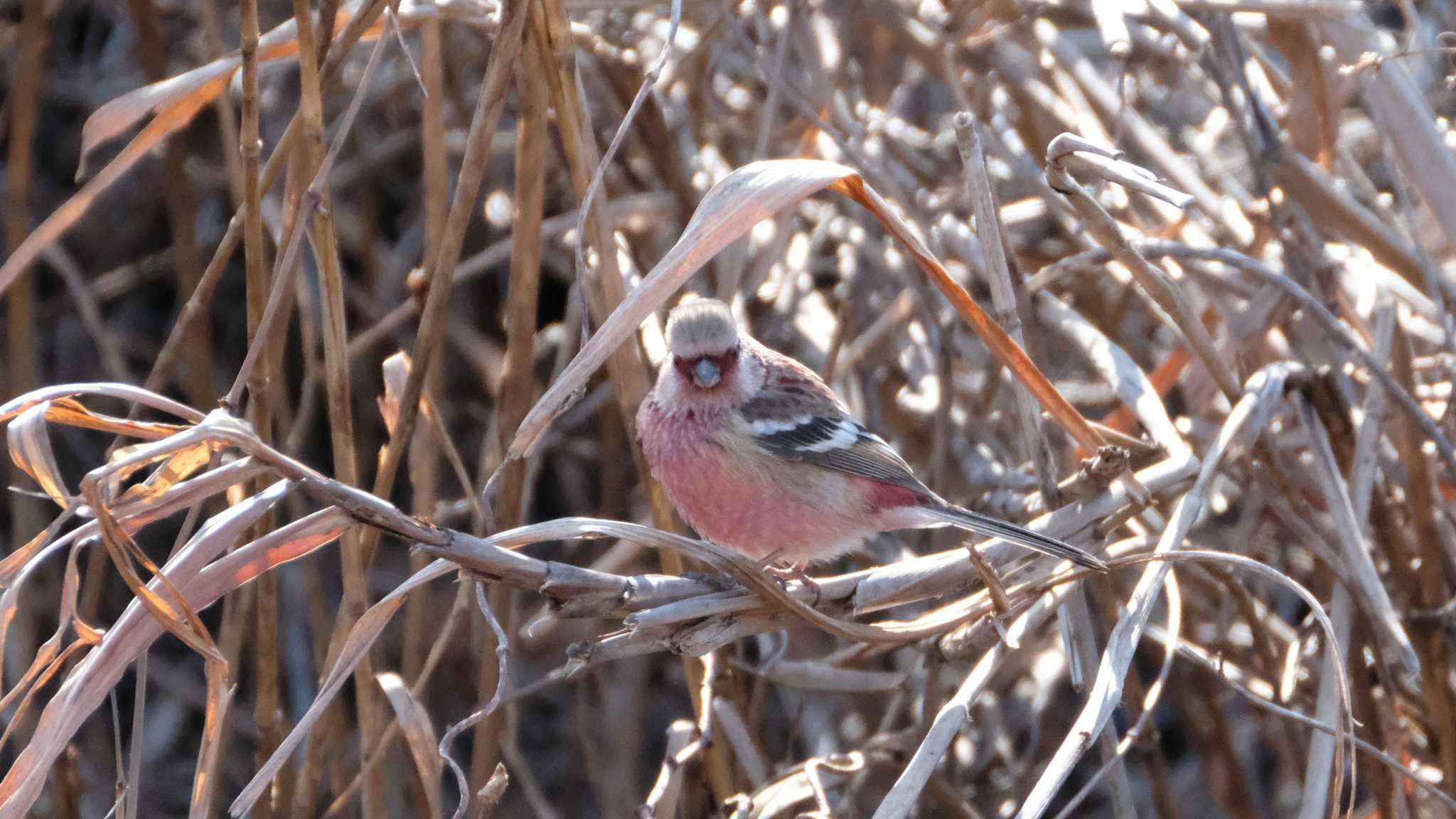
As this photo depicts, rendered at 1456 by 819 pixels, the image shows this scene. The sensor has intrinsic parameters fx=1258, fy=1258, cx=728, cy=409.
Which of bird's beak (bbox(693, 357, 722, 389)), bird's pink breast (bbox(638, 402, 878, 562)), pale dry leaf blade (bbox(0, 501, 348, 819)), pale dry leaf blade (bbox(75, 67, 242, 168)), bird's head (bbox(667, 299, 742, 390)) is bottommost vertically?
bird's pink breast (bbox(638, 402, 878, 562))

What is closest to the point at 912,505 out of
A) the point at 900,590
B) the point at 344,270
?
the point at 900,590

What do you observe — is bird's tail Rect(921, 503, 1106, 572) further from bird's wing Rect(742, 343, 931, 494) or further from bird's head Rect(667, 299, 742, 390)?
bird's head Rect(667, 299, 742, 390)

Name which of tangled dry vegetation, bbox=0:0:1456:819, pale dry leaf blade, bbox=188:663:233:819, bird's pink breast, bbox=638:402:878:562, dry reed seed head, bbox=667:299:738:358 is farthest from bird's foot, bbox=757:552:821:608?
pale dry leaf blade, bbox=188:663:233:819

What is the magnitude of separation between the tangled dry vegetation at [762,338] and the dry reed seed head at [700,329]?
0.33 ft

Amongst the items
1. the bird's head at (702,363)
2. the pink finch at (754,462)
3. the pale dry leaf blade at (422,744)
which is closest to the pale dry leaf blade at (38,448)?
the pale dry leaf blade at (422,744)

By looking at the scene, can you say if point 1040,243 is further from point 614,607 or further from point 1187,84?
point 614,607

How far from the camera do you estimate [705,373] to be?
2934 mm

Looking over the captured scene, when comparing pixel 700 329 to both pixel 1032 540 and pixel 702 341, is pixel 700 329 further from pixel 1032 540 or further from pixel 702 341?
pixel 1032 540

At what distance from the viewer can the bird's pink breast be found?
295 centimetres

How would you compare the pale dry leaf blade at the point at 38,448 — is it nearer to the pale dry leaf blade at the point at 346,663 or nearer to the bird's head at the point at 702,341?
the pale dry leaf blade at the point at 346,663

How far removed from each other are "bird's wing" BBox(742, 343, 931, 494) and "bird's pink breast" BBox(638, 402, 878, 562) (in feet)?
0.11

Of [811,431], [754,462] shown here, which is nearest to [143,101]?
[754,462]

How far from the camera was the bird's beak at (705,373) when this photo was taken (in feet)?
9.62

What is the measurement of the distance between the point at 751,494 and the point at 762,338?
43.9 inches
